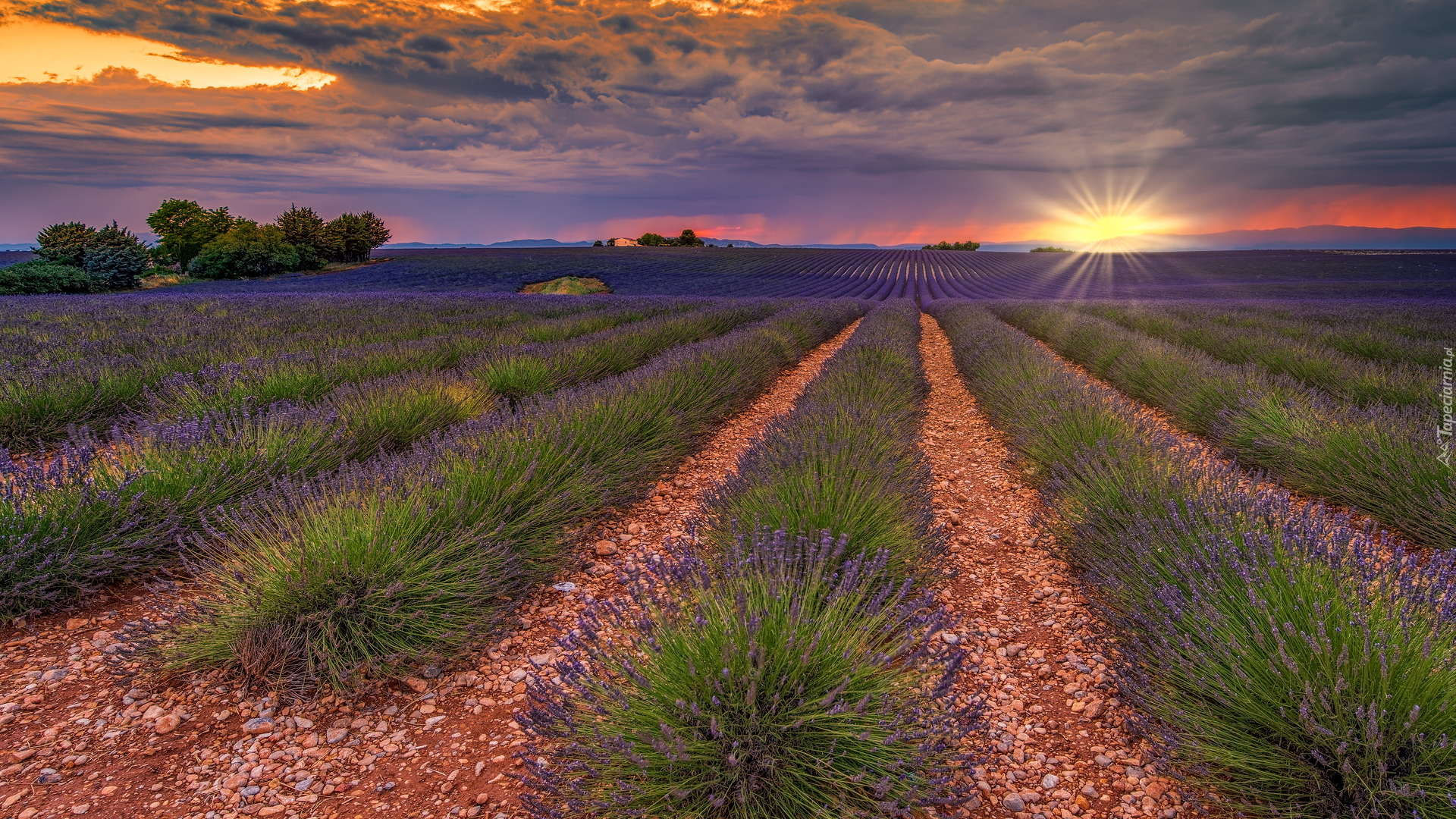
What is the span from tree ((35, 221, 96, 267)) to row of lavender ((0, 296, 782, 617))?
27603mm

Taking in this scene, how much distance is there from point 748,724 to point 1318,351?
9.01 metres

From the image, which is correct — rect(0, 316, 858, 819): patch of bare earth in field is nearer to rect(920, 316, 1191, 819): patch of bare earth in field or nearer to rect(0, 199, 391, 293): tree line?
rect(920, 316, 1191, 819): patch of bare earth in field

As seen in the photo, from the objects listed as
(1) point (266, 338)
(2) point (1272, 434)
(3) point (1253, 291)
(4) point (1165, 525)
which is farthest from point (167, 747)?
(3) point (1253, 291)

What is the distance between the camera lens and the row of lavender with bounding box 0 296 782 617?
96.5 inches

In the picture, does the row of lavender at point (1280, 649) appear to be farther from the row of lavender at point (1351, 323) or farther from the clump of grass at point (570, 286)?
the clump of grass at point (570, 286)

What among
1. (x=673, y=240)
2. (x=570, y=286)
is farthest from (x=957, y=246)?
(x=570, y=286)

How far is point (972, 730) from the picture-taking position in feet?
6.22

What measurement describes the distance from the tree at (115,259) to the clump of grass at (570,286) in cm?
1386

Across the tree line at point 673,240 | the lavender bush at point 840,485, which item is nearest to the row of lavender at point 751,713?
the lavender bush at point 840,485

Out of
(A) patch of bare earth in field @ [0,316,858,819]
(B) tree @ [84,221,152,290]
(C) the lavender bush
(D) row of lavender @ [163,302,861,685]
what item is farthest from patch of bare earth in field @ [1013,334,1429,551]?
(B) tree @ [84,221,152,290]

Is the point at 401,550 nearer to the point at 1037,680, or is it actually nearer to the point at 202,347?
the point at 1037,680

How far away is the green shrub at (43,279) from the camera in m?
16.9

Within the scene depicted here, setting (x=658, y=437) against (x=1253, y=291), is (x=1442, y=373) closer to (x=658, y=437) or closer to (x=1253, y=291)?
(x=658, y=437)

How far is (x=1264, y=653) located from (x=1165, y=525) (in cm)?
92
